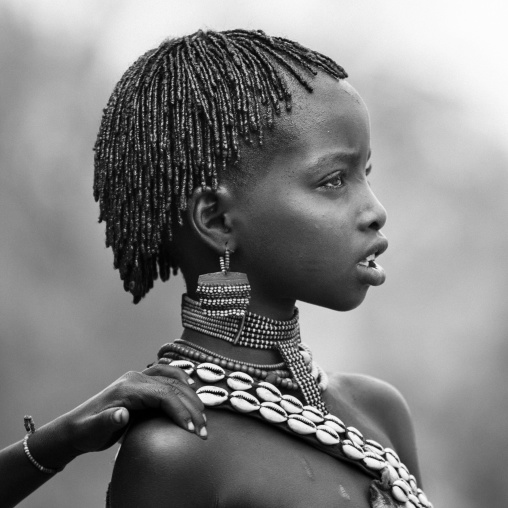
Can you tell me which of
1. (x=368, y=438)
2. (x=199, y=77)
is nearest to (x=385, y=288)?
(x=368, y=438)

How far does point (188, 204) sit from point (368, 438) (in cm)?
73

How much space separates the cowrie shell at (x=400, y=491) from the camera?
7.77 feet

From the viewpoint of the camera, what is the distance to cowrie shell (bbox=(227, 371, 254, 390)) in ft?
7.54

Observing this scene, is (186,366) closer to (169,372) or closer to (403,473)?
(169,372)

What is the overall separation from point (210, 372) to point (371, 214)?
1.64 ft

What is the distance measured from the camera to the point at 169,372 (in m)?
2.27

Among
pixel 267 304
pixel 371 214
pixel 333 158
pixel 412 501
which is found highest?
pixel 333 158

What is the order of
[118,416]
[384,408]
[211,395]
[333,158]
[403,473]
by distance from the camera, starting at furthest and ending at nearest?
[384,408] < [403,473] < [333,158] < [211,395] < [118,416]

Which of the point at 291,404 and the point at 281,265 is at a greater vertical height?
the point at 281,265

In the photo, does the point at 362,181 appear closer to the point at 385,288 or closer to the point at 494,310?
the point at 385,288

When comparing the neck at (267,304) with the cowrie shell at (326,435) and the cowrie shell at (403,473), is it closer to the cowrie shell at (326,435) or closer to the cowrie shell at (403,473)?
the cowrie shell at (326,435)

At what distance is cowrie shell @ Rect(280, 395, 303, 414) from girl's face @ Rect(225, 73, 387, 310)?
228 mm

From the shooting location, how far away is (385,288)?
5.07 metres

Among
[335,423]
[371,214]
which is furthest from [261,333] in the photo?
[371,214]
